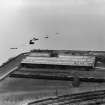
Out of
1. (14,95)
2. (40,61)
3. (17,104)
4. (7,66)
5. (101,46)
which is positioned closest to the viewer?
(17,104)

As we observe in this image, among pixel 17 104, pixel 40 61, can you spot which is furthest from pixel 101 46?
pixel 17 104

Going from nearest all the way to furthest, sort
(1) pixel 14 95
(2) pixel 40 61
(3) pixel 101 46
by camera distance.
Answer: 1. (1) pixel 14 95
2. (2) pixel 40 61
3. (3) pixel 101 46

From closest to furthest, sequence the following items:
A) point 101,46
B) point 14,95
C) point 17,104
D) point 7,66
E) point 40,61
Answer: point 17,104 → point 14,95 → point 40,61 → point 7,66 → point 101,46

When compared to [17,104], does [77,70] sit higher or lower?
higher

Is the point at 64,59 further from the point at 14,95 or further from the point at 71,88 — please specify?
the point at 14,95

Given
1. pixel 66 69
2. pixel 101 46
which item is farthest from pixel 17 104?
pixel 101 46

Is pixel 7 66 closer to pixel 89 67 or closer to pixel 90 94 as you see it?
pixel 89 67

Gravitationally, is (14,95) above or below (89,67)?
below

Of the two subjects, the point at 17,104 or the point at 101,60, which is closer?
the point at 17,104

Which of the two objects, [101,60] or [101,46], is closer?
[101,60]
